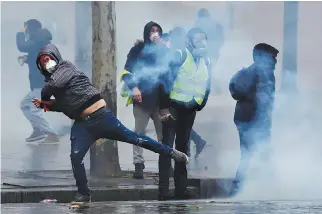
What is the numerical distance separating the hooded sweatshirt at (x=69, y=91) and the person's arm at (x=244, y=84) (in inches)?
80.6

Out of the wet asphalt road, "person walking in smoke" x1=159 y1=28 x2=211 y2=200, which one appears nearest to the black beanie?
"person walking in smoke" x1=159 y1=28 x2=211 y2=200

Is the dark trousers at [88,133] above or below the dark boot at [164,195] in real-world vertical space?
above

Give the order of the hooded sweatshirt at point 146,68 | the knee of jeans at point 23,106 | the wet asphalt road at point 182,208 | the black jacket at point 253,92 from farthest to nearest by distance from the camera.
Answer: the knee of jeans at point 23,106
the black jacket at point 253,92
the hooded sweatshirt at point 146,68
the wet asphalt road at point 182,208

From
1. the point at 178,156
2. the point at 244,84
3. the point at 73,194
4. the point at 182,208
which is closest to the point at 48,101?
the point at 178,156

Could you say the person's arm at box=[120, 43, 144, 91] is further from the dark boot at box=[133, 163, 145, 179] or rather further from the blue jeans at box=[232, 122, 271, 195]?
the blue jeans at box=[232, 122, 271, 195]

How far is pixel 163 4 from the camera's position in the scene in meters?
14.2

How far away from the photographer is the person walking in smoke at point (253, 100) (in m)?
10.0

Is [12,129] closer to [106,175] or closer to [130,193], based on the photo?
[106,175]

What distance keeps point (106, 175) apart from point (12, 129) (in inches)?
208

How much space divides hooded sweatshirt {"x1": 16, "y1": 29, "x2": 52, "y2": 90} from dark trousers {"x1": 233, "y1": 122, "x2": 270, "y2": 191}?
5.42m

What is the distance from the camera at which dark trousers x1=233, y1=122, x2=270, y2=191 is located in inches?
397

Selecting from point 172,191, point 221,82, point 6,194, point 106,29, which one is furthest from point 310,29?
point 6,194

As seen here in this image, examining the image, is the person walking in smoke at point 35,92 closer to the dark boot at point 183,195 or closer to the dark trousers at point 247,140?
the dark trousers at point 247,140

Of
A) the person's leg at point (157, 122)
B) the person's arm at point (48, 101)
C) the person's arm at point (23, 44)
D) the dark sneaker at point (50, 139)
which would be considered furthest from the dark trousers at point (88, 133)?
the person's arm at point (23, 44)
